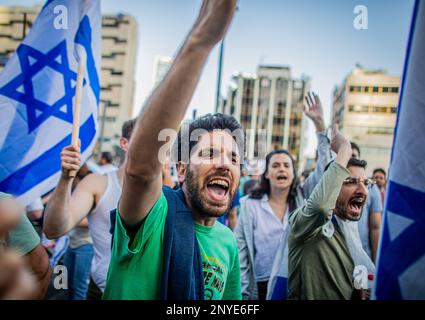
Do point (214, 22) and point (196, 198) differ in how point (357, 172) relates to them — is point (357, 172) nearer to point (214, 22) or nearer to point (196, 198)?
point (196, 198)

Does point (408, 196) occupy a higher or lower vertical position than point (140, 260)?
higher

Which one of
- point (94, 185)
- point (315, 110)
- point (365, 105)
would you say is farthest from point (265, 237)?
point (365, 105)

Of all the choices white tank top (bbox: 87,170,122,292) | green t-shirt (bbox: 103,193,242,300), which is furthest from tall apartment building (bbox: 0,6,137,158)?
green t-shirt (bbox: 103,193,242,300)

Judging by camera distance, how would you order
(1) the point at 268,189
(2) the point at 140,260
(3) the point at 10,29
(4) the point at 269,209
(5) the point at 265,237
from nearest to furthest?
(2) the point at 140,260
(5) the point at 265,237
(4) the point at 269,209
(1) the point at 268,189
(3) the point at 10,29

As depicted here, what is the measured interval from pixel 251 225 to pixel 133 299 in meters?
2.07

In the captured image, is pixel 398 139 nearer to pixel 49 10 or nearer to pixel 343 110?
pixel 49 10

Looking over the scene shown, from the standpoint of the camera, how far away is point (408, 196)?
134cm

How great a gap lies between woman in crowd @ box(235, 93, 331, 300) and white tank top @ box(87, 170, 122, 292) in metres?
1.27

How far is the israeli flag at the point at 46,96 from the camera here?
2.34 m

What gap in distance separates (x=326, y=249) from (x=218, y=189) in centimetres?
89

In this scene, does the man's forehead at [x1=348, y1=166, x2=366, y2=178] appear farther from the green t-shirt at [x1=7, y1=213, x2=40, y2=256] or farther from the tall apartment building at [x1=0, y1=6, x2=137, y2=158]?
the tall apartment building at [x1=0, y1=6, x2=137, y2=158]

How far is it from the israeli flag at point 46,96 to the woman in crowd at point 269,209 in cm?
175

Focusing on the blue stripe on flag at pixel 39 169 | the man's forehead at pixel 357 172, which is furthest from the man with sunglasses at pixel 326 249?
the blue stripe on flag at pixel 39 169

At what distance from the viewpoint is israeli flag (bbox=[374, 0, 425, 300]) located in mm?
1251
